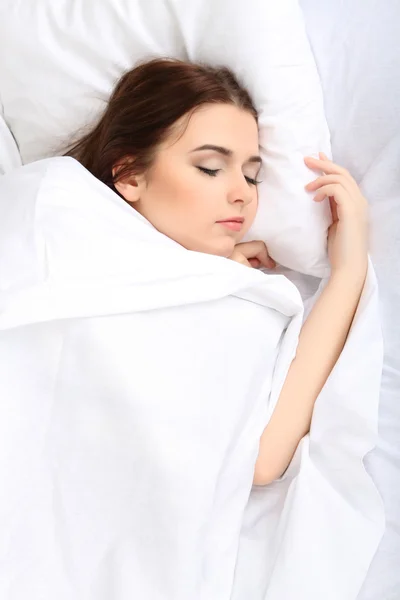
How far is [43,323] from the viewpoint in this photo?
2.96ft

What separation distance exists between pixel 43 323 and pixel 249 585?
469 millimetres

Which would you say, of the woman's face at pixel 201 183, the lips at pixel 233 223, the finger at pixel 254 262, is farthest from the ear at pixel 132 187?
the finger at pixel 254 262

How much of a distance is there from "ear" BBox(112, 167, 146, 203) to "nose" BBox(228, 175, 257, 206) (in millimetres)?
153

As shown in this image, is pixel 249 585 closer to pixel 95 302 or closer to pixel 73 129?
pixel 95 302

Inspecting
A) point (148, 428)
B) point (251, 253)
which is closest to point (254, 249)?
point (251, 253)

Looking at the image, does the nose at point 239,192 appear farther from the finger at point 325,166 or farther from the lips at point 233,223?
the finger at point 325,166

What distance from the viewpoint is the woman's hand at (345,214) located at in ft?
3.76

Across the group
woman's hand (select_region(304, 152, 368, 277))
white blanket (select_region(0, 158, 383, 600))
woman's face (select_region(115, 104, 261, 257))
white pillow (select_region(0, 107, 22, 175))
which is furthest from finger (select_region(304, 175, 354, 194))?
white pillow (select_region(0, 107, 22, 175))

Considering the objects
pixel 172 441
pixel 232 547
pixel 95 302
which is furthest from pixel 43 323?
pixel 232 547

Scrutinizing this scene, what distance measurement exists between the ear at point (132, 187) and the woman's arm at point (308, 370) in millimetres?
360

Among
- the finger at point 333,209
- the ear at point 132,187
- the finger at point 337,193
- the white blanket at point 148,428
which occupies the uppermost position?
the finger at point 337,193

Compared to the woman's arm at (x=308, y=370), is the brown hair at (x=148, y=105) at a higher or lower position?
higher

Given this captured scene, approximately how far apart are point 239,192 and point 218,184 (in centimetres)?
4

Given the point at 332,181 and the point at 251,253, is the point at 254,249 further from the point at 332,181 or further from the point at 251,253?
the point at 332,181
